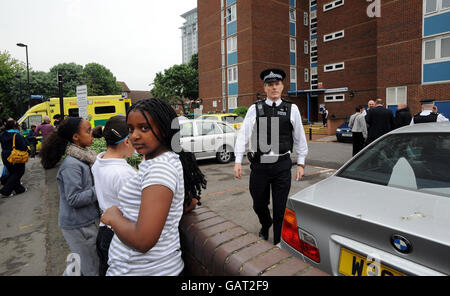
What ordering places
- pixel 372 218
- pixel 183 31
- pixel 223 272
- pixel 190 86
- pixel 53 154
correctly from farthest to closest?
pixel 183 31, pixel 190 86, pixel 53 154, pixel 372 218, pixel 223 272

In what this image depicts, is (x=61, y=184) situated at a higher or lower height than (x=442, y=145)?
lower

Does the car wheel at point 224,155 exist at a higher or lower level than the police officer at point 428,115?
lower

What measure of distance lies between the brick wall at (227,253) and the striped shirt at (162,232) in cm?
17

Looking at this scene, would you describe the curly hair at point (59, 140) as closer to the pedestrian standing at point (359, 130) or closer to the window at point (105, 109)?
the pedestrian standing at point (359, 130)

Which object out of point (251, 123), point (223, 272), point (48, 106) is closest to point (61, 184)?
point (223, 272)

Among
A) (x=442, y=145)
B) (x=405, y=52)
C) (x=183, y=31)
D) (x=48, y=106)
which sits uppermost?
(x=183, y=31)

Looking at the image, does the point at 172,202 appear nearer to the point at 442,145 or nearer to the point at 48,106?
the point at 442,145

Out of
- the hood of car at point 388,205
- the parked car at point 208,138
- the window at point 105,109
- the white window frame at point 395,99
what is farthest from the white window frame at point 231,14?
the hood of car at point 388,205

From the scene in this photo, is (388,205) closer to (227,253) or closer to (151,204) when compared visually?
(227,253)

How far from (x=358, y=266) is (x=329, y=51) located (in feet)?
86.1

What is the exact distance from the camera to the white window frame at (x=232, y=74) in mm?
26702

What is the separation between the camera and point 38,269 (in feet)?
11.1

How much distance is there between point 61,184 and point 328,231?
2175 mm

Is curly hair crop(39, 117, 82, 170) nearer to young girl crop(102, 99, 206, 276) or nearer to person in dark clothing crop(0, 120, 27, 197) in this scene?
young girl crop(102, 99, 206, 276)
